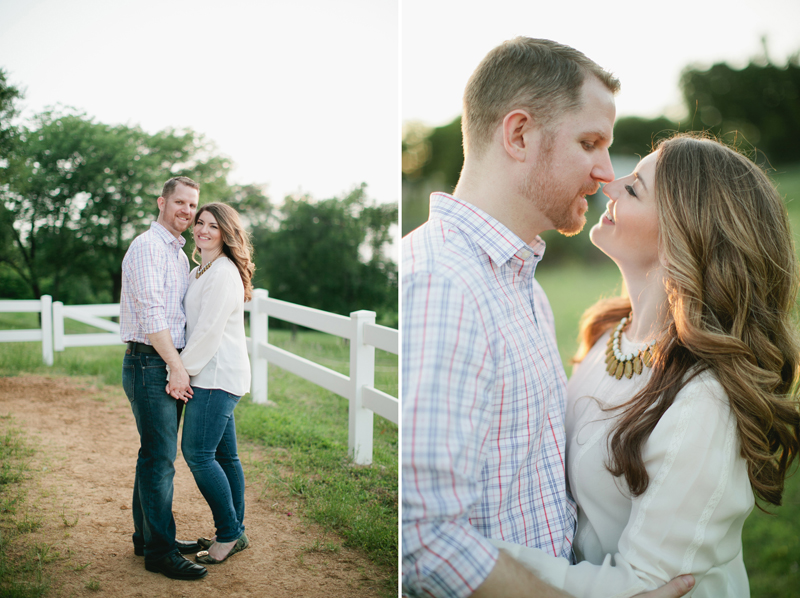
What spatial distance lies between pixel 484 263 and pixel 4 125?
153 centimetres

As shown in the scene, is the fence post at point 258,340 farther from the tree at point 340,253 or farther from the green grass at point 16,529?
the green grass at point 16,529

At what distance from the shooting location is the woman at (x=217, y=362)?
1.48 metres

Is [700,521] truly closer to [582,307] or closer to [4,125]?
[4,125]

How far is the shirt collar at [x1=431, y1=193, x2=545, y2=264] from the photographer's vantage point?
1246 mm

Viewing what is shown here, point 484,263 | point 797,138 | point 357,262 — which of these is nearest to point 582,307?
point 797,138

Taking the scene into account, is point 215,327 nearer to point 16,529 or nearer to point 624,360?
point 16,529

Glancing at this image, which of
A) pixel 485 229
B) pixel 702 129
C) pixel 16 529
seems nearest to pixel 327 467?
pixel 16 529

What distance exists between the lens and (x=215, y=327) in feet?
4.88

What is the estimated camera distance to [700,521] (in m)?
1.22

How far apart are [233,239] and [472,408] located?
906 mm

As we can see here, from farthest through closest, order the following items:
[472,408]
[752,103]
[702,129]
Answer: [752,103] → [702,129] → [472,408]

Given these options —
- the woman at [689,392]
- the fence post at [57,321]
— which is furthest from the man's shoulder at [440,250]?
the fence post at [57,321]

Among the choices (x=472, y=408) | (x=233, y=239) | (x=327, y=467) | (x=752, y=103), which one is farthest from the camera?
(x=752, y=103)

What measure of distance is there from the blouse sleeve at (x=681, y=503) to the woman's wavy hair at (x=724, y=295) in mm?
44
